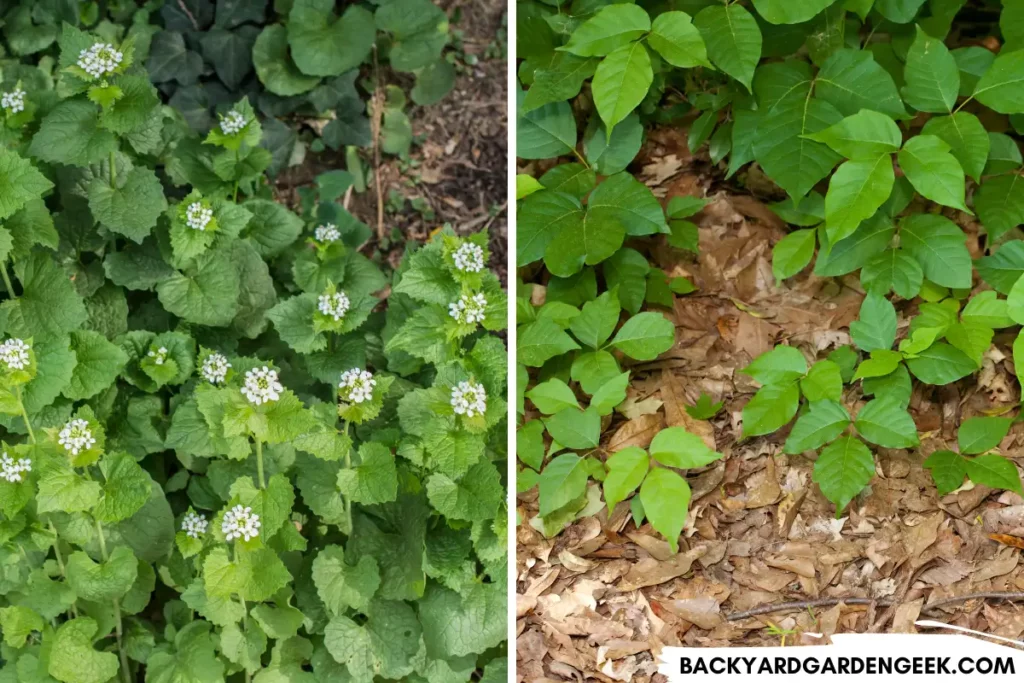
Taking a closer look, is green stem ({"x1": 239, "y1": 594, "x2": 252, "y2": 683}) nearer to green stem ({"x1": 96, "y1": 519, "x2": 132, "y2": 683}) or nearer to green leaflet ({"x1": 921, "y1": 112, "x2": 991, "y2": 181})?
green stem ({"x1": 96, "y1": 519, "x2": 132, "y2": 683})

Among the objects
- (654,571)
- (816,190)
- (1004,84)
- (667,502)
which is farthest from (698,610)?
(1004,84)

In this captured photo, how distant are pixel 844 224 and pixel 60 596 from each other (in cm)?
151

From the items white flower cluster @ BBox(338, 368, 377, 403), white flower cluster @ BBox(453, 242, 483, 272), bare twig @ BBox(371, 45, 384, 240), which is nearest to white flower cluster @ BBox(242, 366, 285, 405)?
white flower cluster @ BBox(338, 368, 377, 403)

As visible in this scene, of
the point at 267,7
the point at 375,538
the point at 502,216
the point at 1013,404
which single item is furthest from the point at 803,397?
the point at 267,7

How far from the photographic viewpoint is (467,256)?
163 cm

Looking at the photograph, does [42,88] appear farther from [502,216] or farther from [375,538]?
[375,538]

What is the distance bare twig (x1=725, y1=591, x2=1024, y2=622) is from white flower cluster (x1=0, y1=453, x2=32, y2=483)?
122 centimetres

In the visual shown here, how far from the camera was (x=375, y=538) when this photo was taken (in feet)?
5.77

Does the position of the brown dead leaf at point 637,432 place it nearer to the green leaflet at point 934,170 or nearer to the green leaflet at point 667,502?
the green leaflet at point 667,502

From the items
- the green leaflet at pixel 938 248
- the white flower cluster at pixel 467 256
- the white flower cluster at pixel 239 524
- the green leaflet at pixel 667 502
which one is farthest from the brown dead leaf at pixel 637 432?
the white flower cluster at pixel 239 524

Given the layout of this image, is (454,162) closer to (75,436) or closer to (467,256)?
(467,256)

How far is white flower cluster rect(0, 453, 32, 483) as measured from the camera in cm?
162

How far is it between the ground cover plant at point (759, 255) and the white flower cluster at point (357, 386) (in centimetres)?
26

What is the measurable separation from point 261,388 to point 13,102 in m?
0.75
